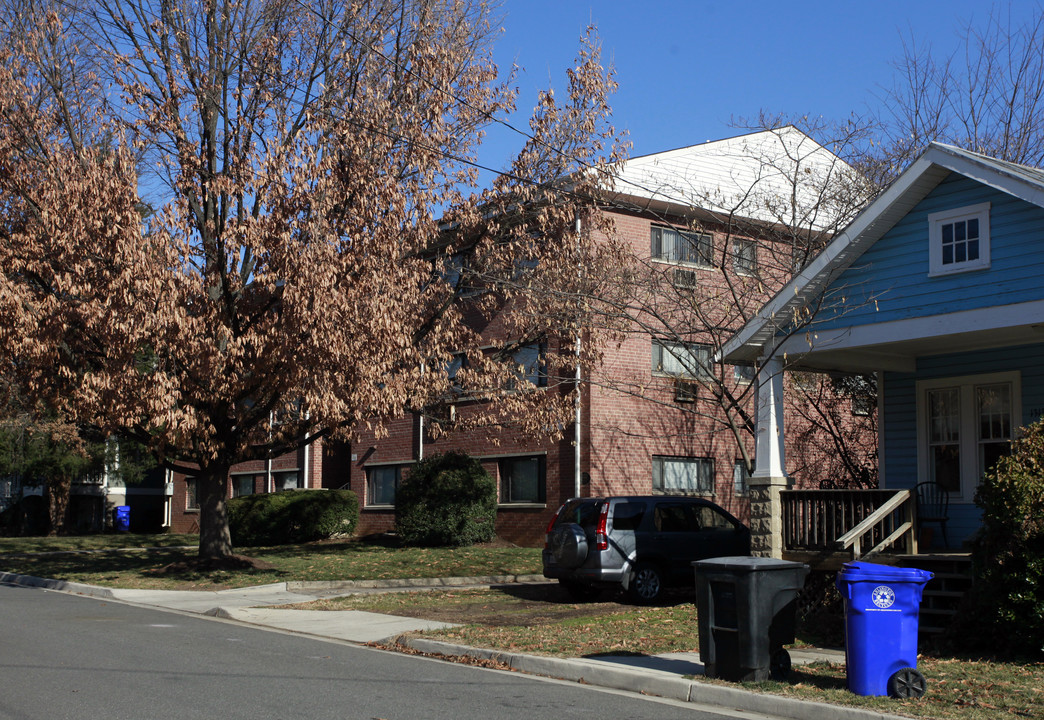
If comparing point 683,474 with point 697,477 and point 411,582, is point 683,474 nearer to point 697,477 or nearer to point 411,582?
point 697,477

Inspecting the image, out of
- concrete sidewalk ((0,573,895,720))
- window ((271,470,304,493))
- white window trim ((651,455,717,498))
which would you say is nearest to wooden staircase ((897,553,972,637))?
concrete sidewalk ((0,573,895,720))

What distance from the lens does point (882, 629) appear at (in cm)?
902

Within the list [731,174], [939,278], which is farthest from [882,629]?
[731,174]

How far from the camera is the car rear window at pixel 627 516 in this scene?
1706 cm

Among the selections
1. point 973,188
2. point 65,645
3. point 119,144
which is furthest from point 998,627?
point 119,144

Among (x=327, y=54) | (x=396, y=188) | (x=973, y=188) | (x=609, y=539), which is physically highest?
(x=327, y=54)

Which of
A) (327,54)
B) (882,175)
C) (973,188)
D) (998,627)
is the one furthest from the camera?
(882,175)

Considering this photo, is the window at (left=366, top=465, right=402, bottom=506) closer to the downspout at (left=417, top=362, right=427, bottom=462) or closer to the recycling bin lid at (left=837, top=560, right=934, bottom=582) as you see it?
the downspout at (left=417, top=362, right=427, bottom=462)

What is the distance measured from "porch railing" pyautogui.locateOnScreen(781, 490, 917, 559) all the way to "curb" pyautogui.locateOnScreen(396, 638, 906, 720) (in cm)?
501

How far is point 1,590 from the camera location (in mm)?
19797

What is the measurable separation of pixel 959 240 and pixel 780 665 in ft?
22.5

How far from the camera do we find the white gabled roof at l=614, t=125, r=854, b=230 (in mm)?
25016

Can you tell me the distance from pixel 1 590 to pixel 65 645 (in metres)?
9.47

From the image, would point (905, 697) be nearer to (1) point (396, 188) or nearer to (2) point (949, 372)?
(2) point (949, 372)
